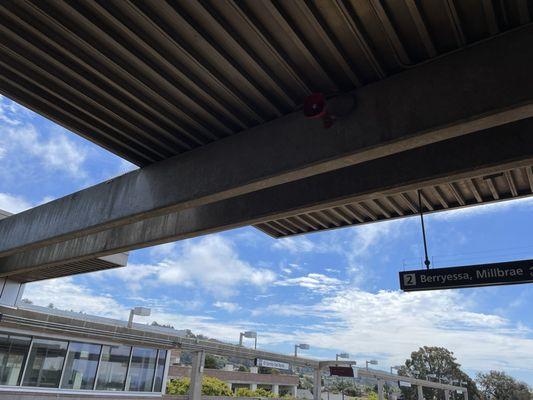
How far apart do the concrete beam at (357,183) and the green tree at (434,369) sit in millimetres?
51890

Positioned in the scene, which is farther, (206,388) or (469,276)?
(206,388)

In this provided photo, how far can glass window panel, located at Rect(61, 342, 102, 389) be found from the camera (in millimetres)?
12219

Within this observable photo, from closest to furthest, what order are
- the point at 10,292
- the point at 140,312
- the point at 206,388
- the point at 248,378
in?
the point at 10,292
the point at 140,312
the point at 206,388
the point at 248,378

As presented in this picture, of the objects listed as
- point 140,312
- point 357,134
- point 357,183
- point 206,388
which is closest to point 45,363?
point 140,312

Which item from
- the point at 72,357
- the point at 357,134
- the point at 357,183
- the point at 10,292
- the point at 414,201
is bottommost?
the point at 72,357

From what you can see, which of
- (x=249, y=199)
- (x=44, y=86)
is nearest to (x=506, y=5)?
(x=249, y=199)

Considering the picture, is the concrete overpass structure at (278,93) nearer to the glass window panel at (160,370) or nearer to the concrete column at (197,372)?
the concrete column at (197,372)

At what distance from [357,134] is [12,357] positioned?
12124 millimetres

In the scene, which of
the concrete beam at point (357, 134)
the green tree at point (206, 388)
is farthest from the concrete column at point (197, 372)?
the concrete beam at point (357, 134)

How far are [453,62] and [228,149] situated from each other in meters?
2.58

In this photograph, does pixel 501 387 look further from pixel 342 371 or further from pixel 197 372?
pixel 197 372

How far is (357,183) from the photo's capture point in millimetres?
4992

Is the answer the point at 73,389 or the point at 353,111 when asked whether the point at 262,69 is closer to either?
the point at 353,111

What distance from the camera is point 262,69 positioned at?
3.79m
